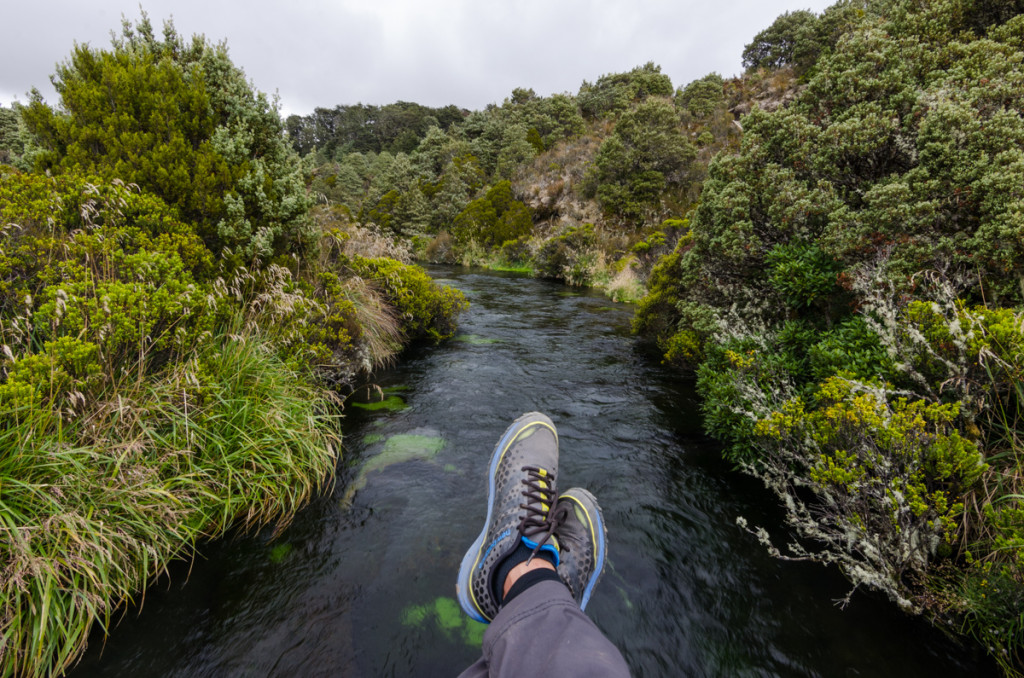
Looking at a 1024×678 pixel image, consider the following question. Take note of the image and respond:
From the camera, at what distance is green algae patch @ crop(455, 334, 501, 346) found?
8.02 meters

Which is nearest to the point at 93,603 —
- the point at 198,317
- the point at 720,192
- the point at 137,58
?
the point at 198,317

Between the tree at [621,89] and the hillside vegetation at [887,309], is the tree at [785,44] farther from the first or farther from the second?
the hillside vegetation at [887,309]

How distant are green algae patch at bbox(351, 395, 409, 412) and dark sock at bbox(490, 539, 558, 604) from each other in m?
3.11

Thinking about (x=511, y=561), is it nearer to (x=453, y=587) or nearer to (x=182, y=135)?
(x=453, y=587)

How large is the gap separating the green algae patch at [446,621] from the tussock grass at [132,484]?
1.31 meters

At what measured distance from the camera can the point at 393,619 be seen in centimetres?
249

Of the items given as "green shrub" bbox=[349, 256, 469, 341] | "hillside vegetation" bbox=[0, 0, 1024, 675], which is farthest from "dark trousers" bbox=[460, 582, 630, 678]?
"green shrub" bbox=[349, 256, 469, 341]

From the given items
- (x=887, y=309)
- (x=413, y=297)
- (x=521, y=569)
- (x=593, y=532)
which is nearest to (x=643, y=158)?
(x=413, y=297)

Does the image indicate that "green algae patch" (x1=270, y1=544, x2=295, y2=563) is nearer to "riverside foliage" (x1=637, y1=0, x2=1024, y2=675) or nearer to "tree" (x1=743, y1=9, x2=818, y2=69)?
"riverside foliage" (x1=637, y1=0, x2=1024, y2=675)

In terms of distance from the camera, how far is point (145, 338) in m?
2.82

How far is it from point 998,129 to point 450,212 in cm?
3212

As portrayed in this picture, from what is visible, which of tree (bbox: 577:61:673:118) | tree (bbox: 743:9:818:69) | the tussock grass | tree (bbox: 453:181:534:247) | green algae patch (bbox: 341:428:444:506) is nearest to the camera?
the tussock grass

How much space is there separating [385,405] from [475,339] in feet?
10.7

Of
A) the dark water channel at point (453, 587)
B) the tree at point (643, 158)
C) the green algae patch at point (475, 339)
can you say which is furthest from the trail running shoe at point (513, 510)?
the tree at point (643, 158)
